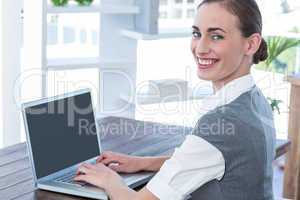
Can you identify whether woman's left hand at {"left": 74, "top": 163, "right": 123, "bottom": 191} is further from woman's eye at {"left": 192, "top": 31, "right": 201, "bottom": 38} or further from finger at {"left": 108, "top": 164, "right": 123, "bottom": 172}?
woman's eye at {"left": 192, "top": 31, "right": 201, "bottom": 38}

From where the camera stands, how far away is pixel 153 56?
375cm

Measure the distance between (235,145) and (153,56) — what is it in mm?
2351

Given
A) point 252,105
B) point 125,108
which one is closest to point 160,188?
point 252,105

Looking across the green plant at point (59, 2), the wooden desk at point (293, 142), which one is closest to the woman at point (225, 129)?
the wooden desk at point (293, 142)

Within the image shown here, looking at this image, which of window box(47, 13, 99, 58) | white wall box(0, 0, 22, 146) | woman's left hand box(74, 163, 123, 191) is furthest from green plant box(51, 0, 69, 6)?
woman's left hand box(74, 163, 123, 191)

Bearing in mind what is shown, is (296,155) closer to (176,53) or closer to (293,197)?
(293,197)

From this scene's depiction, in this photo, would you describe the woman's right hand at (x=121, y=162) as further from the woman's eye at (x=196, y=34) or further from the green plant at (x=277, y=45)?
the green plant at (x=277, y=45)

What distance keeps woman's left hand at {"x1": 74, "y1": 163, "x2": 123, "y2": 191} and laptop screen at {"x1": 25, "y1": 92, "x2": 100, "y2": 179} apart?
0.08 metres

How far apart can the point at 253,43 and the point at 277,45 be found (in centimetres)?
265

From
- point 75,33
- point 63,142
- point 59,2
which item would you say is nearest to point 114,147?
point 63,142

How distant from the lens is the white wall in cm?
299

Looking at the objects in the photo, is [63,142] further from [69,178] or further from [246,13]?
[246,13]

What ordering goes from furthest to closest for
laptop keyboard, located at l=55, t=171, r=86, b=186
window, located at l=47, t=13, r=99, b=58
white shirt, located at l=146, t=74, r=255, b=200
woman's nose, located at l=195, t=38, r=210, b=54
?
window, located at l=47, t=13, r=99, b=58, laptop keyboard, located at l=55, t=171, r=86, b=186, woman's nose, located at l=195, t=38, r=210, b=54, white shirt, located at l=146, t=74, r=255, b=200

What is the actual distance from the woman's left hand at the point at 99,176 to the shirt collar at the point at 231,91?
1.06 feet
